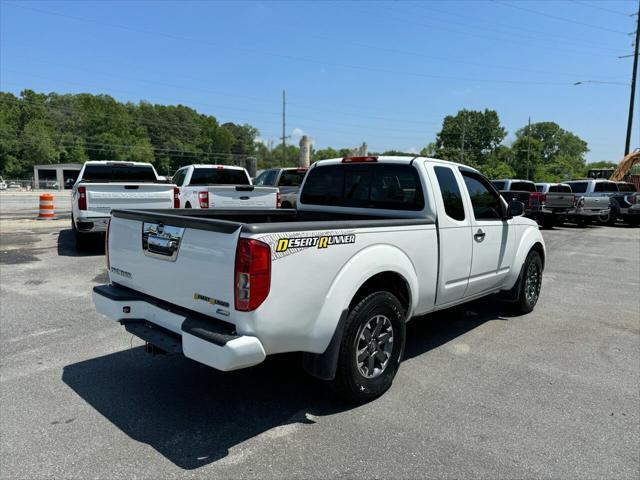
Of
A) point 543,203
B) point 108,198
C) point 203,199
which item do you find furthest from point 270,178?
point 543,203

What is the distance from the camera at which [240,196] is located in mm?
10930

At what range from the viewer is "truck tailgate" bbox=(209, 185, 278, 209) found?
421 inches

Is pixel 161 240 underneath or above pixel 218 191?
underneath

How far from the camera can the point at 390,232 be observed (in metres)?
3.66

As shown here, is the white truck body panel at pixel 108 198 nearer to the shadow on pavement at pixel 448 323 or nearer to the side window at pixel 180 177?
the side window at pixel 180 177

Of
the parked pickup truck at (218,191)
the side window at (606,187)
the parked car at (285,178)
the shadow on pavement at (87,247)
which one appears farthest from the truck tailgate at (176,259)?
the side window at (606,187)

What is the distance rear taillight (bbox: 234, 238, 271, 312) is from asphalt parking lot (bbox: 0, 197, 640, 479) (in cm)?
92

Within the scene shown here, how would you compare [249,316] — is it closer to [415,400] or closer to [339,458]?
[339,458]

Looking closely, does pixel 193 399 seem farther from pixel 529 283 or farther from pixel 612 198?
pixel 612 198

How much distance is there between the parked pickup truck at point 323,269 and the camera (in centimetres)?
283

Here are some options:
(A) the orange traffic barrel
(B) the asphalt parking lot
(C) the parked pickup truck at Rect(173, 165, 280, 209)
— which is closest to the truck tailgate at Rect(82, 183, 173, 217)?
(C) the parked pickup truck at Rect(173, 165, 280, 209)

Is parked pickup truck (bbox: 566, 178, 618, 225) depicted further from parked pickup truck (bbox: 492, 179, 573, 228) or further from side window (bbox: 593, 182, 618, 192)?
parked pickup truck (bbox: 492, 179, 573, 228)

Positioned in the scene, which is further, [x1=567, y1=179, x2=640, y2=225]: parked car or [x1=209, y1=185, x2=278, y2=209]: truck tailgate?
[x1=567, y1=179, x2=640, y2=225]: parked car

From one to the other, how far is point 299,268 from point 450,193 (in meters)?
2.23
